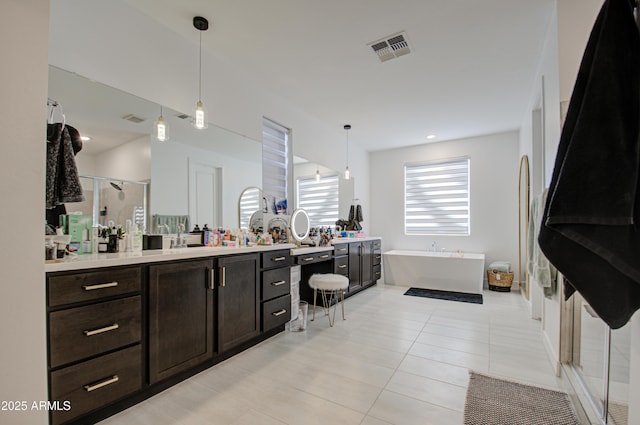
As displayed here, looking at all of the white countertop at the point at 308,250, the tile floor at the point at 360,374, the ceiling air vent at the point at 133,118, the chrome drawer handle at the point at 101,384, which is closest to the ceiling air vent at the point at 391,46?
the ceiling air vent at the point at 133,118

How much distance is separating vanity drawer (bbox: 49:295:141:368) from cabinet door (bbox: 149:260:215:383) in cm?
11

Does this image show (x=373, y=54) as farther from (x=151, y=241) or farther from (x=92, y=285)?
(x=92, y=285)

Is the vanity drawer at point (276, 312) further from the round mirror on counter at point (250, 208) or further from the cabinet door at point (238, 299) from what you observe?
the round mirror on counter at point (250, 208)

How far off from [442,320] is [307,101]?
313 centimetres

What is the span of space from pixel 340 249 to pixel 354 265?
1.68 ft

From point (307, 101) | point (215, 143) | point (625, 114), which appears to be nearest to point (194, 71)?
point (215, 143)

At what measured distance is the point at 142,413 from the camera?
5.43ft

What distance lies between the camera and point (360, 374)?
2100 millimetres

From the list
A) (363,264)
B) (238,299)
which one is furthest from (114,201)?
(363,264)

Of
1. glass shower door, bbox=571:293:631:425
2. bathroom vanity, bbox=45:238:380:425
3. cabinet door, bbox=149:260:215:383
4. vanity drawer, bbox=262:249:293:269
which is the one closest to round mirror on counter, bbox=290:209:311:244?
vanity drawer, bbox=262:249:293:269

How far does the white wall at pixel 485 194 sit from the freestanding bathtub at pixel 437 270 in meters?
0.30

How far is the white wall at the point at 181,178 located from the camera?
2312 mm

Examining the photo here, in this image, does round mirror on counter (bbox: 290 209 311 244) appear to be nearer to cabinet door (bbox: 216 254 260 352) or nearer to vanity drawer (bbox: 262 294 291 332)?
vanity drawer (bbox: 262 294 291 332)

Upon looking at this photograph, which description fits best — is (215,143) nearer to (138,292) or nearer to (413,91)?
(138,292)
